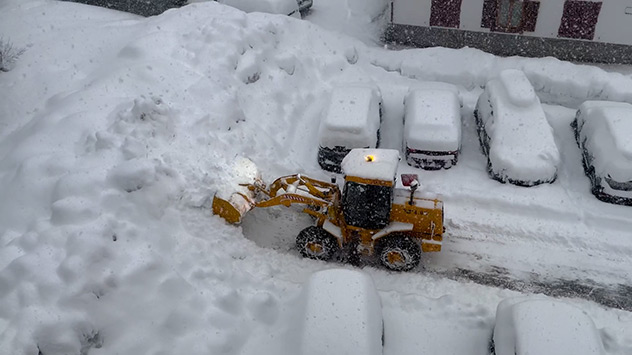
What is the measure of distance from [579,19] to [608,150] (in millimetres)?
6809

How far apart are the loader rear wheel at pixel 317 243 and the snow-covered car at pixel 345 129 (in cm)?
254

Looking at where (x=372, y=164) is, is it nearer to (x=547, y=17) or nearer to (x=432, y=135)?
(x=432, y=135)

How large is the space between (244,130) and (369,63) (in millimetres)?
5245

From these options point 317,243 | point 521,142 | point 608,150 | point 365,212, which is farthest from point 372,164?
point 608,150

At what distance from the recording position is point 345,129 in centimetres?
1114

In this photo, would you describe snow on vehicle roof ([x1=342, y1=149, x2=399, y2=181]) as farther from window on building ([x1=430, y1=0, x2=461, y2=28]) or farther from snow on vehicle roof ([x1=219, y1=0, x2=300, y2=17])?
window on building ([x1=430, y1=0, x2=461, y2=28])

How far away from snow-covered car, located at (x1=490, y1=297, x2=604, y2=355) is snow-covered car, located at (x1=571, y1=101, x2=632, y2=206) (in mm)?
4429

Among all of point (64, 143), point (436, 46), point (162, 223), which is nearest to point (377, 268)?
point (162, 223)

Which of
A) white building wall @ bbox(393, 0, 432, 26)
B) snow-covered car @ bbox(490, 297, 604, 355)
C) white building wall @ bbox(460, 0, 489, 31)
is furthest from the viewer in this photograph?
white building wall @ bbox(393, 0, 432, 26)

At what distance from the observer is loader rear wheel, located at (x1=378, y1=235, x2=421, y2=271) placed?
8875 mm

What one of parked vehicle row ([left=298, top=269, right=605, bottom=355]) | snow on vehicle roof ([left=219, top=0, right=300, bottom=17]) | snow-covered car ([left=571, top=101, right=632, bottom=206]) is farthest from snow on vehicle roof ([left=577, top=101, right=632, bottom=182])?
snow on vehicle roof ([left=219, top=0, right=300, bottom=17])

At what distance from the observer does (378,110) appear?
1220 centimetres

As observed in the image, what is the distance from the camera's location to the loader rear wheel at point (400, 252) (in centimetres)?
888

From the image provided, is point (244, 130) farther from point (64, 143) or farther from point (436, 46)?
point (436, 46)
